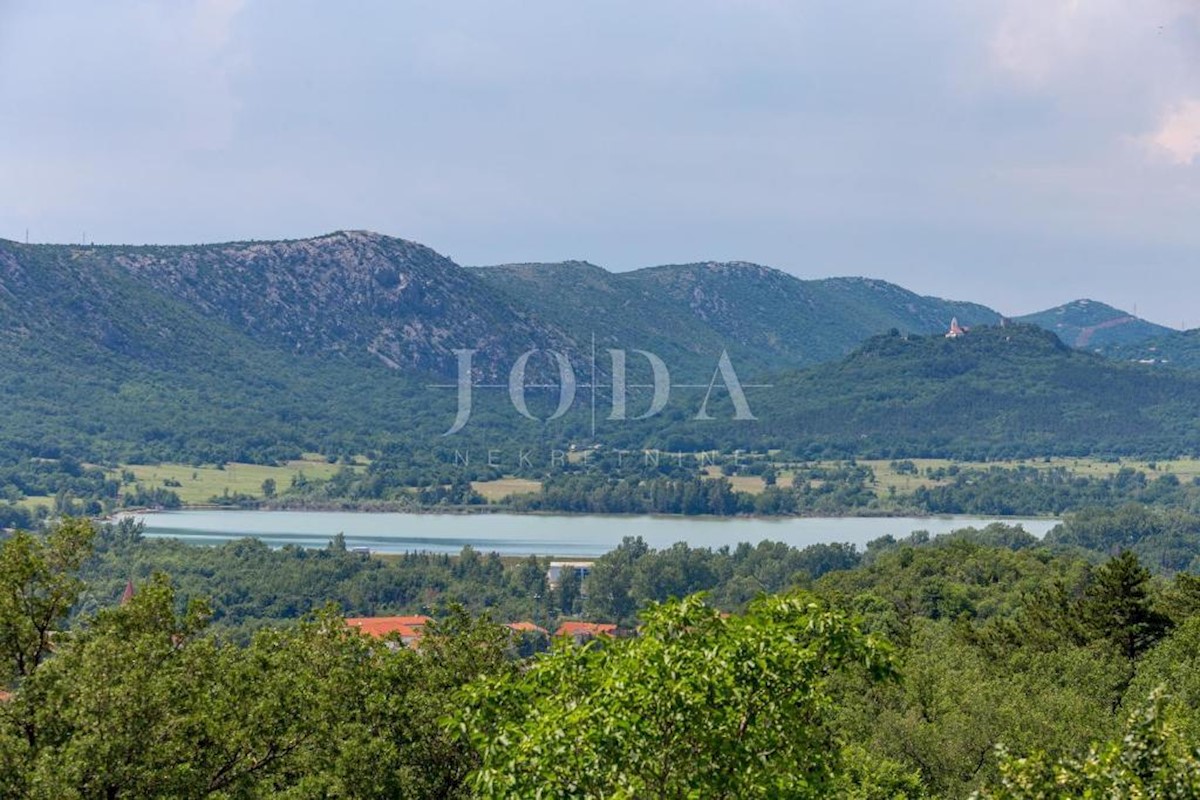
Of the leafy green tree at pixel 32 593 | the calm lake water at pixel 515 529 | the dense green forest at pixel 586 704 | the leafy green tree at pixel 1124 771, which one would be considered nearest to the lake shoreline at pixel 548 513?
the calm lake water at pixel 515 529

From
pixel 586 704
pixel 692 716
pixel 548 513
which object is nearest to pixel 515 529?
pixel 548 513

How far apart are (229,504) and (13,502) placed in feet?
80.2

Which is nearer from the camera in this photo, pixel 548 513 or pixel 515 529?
pixel 515 529

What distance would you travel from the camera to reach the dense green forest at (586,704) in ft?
51.8

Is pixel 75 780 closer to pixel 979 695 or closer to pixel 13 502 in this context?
pixel 979 695

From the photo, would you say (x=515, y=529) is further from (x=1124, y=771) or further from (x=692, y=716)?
(x=1124, y=771)

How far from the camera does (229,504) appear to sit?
18450 centimetres

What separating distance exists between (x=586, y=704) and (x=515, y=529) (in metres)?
159

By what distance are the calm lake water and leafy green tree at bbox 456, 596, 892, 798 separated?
122534mm

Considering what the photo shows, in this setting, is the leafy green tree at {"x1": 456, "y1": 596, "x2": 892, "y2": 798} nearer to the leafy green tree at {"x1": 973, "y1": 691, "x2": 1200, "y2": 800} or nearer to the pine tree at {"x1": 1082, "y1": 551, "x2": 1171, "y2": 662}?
A: the leafy green tree at {"x1": 973, "y1": 691, "x2": 1200, "y2": 800}

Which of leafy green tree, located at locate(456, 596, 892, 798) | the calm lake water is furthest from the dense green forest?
the calm lake water

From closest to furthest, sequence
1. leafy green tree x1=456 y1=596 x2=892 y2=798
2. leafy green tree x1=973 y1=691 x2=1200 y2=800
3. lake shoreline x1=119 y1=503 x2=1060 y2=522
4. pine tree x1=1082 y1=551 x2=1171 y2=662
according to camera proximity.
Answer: leafy green tree x1=973 y1=691 x2=1200 y2=800 < leafy green tree x1=456 y1=596 x2=892 y2=798 < pine tree x1=1082 y1=551 x2=1171 y2=662 < lake shoreline x1=119 y1=503 x2=1060 y2=522

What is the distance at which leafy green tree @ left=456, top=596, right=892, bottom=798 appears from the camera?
15711 millimetres

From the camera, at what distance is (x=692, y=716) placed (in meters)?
15.9
